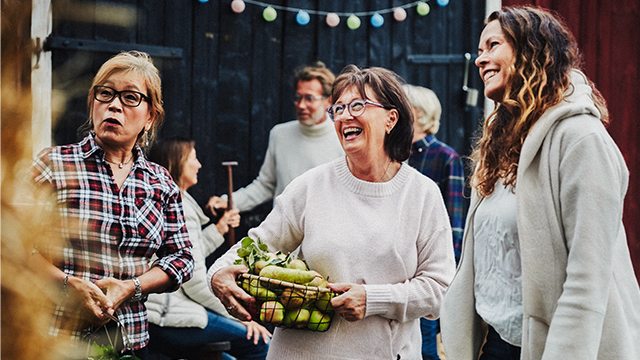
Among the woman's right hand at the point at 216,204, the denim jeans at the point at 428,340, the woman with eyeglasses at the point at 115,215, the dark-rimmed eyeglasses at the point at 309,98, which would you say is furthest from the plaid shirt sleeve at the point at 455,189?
the woman with eyeglasses at the point at 115,215

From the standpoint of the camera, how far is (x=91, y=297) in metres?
3.20

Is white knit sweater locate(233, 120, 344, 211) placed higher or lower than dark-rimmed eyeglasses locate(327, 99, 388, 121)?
lower

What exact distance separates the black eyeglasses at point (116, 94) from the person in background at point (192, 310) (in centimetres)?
154

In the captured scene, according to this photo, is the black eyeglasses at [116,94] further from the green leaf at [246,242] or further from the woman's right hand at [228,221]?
the woman's right hand at [228,221]

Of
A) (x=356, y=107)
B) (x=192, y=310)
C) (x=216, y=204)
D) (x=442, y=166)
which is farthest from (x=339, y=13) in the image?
(x=356, y=107)

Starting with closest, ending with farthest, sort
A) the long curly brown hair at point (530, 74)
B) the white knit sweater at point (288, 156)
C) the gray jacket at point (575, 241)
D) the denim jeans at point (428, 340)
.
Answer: the gray jacket at point (575, 241) → the long curly brown hair at point (530, 74) → the denim jeans at point (428, 340) → the white knit sweater at point (288, 156)

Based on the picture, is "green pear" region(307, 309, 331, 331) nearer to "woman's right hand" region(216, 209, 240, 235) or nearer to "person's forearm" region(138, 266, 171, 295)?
"person's forearm" region(138, 266, 171, 295)

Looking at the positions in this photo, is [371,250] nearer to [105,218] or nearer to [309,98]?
[105,218]

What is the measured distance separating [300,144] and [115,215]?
302 centimetres

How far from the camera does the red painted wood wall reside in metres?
6.28

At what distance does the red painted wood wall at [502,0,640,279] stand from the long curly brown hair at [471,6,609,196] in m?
3.56

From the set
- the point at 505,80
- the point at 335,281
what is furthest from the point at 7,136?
the point at 505,80

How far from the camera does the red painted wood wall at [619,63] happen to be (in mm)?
6277

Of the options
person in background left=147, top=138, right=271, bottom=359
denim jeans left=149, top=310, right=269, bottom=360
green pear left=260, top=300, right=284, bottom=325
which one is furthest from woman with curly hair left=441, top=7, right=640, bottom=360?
denim jeans left=149, top=310, right=269, bottom=360
